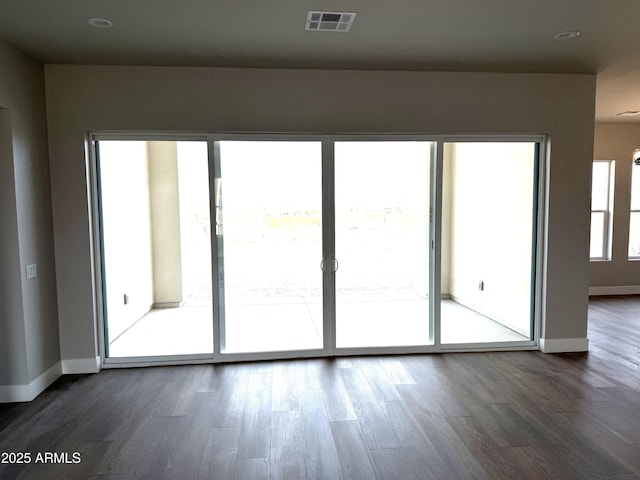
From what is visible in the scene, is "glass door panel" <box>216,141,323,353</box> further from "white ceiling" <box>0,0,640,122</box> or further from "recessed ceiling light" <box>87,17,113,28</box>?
"recessed ceiling light" <box>87,17,113,28</box>

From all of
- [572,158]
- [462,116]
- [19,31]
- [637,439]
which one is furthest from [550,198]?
[19,31]

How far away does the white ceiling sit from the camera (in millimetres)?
2641

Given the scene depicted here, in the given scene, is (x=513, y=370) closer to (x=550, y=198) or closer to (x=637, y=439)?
(x=637, y=439)

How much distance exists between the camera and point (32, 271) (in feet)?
11.3

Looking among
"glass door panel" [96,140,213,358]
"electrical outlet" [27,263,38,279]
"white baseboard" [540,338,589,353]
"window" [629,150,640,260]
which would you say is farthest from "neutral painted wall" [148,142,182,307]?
"window" [629,150,640,260]

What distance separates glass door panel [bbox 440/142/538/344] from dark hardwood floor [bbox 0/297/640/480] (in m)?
0.74

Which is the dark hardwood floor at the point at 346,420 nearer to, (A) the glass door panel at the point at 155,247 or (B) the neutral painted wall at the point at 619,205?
(A) the glass door panel at the point at 155,247

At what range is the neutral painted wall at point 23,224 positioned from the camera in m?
3.20

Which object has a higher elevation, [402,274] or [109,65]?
[109,65]

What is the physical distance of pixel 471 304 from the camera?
5711 mm

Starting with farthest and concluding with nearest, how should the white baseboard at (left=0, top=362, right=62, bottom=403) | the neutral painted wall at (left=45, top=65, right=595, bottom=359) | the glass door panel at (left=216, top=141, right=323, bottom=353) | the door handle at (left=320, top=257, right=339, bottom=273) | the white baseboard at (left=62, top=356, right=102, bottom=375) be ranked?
the door handle at (left=320, top=257, right=339, bottom=273), the glass door panel at (left=216, top=141, right=323, bottom=353), the white baseboard at (left=62, top=356, right=102, bottom=375), the neutral painted wall at (left=45, top=65, right=595, bottom=359), the white baseboard at (left=0, top=362, right=62, bottom=403)

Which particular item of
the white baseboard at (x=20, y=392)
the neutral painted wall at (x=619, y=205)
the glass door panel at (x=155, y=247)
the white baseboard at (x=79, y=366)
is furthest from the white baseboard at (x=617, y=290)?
the white baseboard at (x=20, y=392)

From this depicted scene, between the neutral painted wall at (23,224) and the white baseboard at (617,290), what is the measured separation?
7.82 meters

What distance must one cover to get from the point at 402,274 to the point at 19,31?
12.6ft
